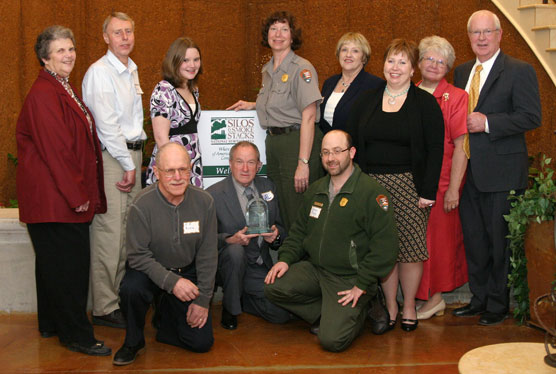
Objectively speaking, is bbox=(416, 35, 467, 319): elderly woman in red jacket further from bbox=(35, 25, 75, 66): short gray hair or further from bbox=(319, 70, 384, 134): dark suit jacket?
bbox=(35, 25, 75, 66): short gray hair

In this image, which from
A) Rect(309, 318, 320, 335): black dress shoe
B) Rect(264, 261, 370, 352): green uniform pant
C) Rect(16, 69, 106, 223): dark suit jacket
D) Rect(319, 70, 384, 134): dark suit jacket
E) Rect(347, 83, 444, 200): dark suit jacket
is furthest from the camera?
Rect(319, 70, 384, 134): dark suit jacket

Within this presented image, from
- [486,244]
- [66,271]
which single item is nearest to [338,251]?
[486,244]

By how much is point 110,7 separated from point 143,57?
1.83ft

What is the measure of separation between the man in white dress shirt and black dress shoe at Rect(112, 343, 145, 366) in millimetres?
531

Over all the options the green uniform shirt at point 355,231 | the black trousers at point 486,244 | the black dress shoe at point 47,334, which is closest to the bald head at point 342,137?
the green uniform shirt at point 355,231

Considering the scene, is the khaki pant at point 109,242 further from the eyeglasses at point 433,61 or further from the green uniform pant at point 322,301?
the eyeglasses at point 433,61

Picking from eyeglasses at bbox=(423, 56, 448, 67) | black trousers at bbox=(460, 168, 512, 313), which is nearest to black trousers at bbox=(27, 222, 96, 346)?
eyeglasses at bbox=(423, 56, 448, 67)

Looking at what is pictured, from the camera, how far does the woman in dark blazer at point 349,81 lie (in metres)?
3.98

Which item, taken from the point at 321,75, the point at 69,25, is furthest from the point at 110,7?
the point at 321,75

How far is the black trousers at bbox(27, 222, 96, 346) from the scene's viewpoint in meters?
3.32

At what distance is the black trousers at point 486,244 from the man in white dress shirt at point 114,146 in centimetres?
215

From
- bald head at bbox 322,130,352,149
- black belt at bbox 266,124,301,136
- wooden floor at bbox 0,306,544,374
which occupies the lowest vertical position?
wooden floor at bbox 0,306,544,374

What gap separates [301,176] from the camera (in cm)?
396

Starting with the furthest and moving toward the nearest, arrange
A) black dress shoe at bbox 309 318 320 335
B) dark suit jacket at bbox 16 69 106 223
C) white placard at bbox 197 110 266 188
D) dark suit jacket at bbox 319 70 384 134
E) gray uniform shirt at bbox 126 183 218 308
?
white placard at bbox 197 110 266 188
dark suit jacket at bbox 319 70 384 134
black dress shoe at bbox 309 318 320 335
gray uniform shirt at bbox 126 183 218 308
dark suit jacket at bbox 16 69 106 223
